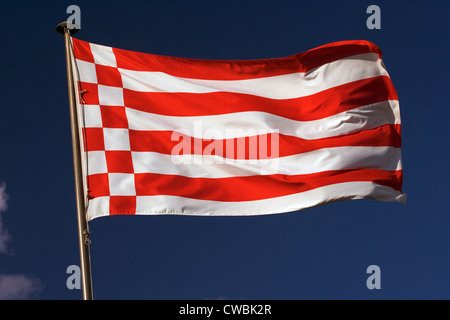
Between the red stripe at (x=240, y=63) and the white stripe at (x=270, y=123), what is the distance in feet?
2.24

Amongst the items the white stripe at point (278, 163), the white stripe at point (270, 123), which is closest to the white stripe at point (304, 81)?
the white stripe at point (270, 123)

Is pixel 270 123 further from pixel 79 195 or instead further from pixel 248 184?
pixel 79 195

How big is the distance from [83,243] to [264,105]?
3489 mm

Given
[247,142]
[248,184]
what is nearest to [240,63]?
[247,142]

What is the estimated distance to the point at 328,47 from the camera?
962 cm

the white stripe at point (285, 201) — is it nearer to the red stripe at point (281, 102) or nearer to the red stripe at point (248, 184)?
the red stripe at point (248, 184)

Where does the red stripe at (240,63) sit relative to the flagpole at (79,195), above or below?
above

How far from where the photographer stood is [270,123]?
9.11 meters

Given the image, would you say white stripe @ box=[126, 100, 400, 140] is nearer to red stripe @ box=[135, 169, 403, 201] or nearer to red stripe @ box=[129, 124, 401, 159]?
red stripe @ box=[129, 124, 401, 159]

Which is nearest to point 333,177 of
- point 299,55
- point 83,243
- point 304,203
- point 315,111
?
point 304,203

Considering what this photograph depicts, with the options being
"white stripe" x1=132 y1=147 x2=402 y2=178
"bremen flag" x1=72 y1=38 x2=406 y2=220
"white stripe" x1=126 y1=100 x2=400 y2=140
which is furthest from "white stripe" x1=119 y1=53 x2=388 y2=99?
"white stripe" x1=132 y1=147 x2=402 y2=178

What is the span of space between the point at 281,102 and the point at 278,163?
1.04 m

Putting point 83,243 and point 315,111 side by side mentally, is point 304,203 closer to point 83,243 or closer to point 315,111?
point 315,111

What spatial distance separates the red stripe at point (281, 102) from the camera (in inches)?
349
